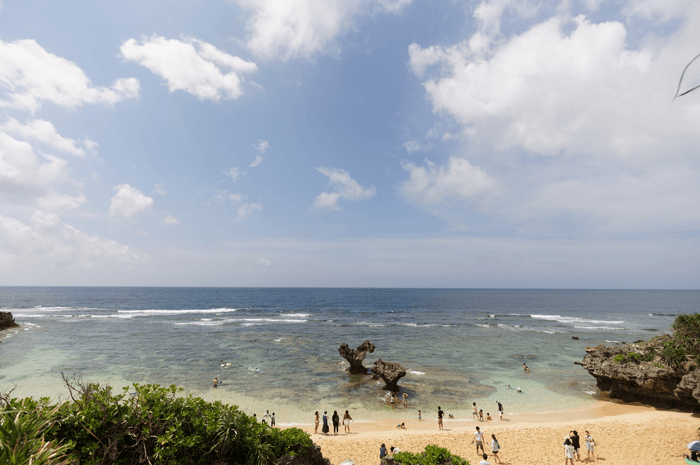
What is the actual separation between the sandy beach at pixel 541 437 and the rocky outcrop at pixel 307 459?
6.62 meters

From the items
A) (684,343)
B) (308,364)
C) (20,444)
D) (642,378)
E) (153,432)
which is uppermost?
(20,444)

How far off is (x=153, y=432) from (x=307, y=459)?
189 inches

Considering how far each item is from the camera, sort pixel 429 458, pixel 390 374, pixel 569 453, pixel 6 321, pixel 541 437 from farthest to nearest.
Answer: pixel 6 321, pixel 390 374, pixel 541 437, pixel 569 453, pixel 429 458

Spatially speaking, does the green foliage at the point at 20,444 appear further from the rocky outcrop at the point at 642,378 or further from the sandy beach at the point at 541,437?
the rocky outcrop at the point at 642,378

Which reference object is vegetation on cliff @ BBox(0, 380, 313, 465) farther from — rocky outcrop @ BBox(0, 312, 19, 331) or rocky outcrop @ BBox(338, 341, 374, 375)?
rocky outcrop @ BBox(0, 312, 19, 331)

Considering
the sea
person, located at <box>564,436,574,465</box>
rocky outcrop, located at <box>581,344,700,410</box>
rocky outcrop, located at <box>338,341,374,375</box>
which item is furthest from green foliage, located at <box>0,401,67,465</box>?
rocky outcrop, located at <box>581,344,700,410</box>

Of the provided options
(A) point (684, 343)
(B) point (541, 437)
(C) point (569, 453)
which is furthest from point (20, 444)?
(A) point (684, 343)

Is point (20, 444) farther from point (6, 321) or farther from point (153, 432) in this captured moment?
point (6, 321)

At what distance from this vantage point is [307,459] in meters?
9.97

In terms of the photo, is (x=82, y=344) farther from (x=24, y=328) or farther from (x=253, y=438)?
(x=253, y=438)

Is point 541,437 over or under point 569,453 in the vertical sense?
under

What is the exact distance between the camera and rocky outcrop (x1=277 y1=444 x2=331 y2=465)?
905 cm

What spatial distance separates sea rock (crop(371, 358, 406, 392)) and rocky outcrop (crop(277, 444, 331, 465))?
16.9m

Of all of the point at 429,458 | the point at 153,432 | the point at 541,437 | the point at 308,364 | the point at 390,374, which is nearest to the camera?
the point at 153,432
